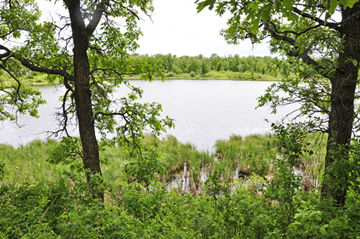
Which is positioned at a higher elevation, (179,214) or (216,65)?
(216,65)

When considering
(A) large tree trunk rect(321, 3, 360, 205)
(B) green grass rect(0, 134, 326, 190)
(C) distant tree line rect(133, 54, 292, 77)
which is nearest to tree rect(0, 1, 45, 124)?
(B) green grass rect(0, 134, 326, 190)

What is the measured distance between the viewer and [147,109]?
17.9 feet

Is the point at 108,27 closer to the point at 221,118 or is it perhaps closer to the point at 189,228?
the point at 189,228

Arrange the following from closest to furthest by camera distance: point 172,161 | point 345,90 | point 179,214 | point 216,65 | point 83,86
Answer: point 179,214 → point 345,90 → point 83,86 → point 172,161 → point 216,65

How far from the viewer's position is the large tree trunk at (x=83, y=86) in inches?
200

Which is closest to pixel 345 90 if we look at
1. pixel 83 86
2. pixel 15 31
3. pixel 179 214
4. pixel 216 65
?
pixel 179 214

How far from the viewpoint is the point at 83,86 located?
519cm

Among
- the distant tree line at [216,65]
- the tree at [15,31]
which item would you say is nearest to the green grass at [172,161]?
the tree at [15,31]

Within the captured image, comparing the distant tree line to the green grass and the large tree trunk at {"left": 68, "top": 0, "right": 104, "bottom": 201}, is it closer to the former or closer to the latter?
the green grass

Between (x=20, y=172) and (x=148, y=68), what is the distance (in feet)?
21.9

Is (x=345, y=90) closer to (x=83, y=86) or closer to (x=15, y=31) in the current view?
(x=83, y=86)

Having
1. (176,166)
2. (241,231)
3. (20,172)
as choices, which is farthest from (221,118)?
(241,231)

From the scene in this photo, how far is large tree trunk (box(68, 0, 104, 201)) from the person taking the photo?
508 centimetres

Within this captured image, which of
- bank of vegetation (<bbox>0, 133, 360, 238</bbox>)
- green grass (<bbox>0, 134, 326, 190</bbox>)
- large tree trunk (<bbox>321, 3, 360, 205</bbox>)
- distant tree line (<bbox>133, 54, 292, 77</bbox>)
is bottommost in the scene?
green grass (<bbox>0, 134, 326, 190</bbox>)
